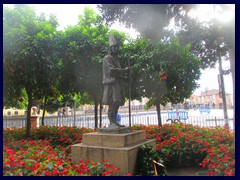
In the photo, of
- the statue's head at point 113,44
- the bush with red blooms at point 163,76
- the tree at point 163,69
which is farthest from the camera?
the tree at point 163,69

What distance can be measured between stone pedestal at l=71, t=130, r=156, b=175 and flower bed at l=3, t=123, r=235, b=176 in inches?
8.9

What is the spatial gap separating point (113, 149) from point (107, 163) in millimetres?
334

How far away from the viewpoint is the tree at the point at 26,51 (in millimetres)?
7141

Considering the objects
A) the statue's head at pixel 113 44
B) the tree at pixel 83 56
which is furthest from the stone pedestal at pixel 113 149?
the tree at pixel 83 56

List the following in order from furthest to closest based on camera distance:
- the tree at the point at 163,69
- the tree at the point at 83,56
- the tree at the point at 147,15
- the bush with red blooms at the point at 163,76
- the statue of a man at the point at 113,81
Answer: the tree at the point at 83,56, the tree at the point at 163,69, the bush with red blooms at the point at 163,76, the statue of a man at the point at 113,81, the tree at the point at 147,15

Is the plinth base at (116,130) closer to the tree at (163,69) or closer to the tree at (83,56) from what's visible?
the tree at (163,69)

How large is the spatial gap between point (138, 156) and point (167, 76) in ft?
13.8

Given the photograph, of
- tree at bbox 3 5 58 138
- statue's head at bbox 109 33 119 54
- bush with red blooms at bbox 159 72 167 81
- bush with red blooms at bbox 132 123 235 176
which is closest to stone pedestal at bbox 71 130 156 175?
bush with red blooms at bbox 132 123 235 176

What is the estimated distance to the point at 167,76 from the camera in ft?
27.1

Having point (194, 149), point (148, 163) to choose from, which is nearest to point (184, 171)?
point (194, 149)

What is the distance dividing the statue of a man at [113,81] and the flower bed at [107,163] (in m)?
1.48

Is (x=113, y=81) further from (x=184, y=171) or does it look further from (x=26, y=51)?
(x=26, y=51)

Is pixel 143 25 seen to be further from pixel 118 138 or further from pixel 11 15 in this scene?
pixel 11 15

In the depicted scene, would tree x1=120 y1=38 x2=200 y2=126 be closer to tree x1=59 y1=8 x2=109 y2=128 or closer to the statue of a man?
tree x1=59 y1=8 x2=109 y2=128
